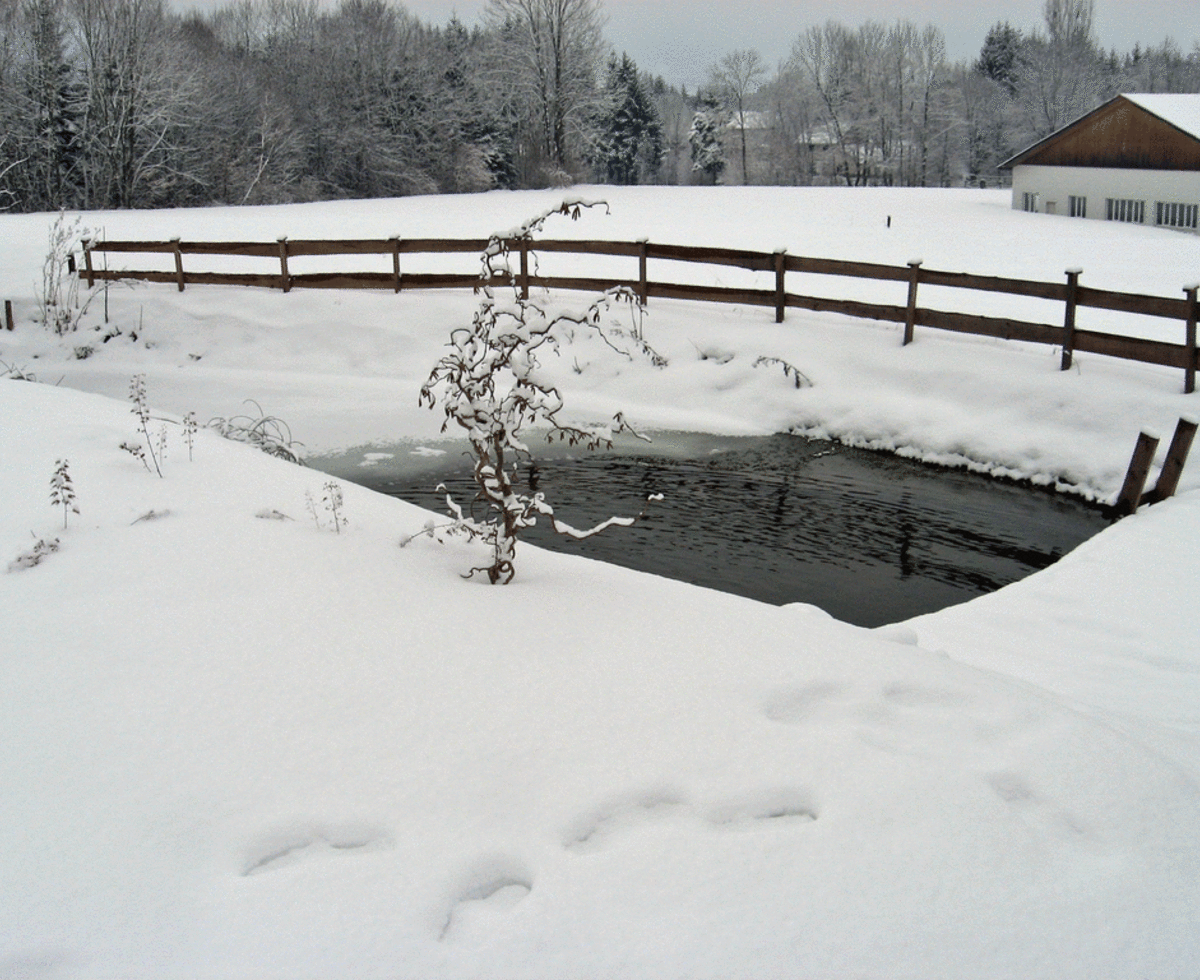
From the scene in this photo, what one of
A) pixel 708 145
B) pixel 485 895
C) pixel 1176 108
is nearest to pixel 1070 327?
pixel 485 895

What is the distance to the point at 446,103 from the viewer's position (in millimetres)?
54469

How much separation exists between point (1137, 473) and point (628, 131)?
71.7 meters

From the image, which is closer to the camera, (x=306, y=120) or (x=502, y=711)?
(x=502, y=711)

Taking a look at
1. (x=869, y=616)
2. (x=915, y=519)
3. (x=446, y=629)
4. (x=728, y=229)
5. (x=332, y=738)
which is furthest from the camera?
(x=728, y=229)

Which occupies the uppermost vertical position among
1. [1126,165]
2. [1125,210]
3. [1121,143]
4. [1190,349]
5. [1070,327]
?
[1121,143]

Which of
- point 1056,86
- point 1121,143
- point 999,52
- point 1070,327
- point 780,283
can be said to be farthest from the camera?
point 999,52

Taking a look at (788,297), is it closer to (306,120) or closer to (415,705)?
(415,705)

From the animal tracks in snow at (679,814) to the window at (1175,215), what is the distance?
36.0m

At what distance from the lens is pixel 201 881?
3045 mm

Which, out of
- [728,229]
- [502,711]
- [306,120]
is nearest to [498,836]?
[502,711]

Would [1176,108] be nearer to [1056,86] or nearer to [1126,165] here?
[1126,165]

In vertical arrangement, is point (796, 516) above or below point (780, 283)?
below

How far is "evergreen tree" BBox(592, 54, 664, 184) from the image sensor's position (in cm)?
7512

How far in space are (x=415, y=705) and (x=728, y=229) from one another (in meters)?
30.3
